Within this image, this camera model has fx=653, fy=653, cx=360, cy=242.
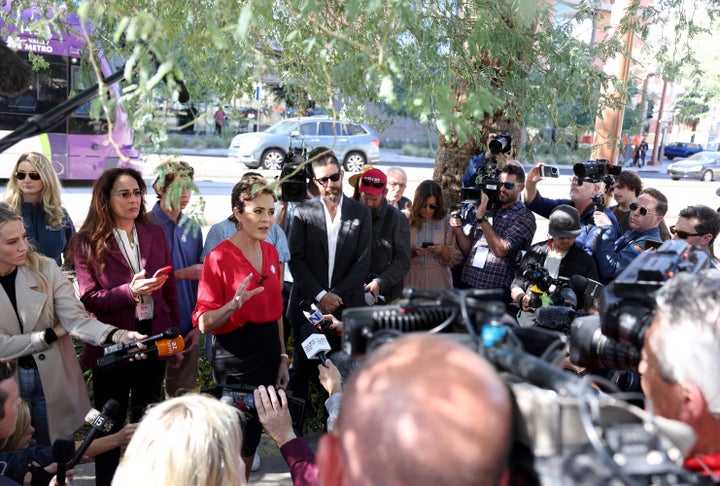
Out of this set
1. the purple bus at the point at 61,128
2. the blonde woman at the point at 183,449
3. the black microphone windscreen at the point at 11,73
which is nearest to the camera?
the blonde woman at the point at 183,449

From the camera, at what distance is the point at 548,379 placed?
1153 millimetres

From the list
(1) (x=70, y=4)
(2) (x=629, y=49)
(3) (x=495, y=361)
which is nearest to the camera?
(3) (x=495, y=361)

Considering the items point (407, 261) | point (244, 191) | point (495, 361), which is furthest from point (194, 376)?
point (495, 361)

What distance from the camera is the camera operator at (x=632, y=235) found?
187 inches

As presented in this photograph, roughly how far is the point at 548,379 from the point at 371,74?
5.48 ft

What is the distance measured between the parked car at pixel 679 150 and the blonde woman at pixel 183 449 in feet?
144

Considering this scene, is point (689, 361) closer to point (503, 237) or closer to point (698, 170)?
point (503, 237)

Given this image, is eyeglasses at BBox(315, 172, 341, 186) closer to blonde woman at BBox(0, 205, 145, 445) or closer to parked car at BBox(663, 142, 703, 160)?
blonde woman at BBox(0, 205, 145, 445)

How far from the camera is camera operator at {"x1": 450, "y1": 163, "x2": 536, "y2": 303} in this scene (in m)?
5.15

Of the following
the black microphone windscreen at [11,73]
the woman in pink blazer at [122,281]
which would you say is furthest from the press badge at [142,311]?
the black microphone windscreen at [11,73]

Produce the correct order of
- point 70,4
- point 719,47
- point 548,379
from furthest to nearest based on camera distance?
point 719,47
point 70,4
point 548,379

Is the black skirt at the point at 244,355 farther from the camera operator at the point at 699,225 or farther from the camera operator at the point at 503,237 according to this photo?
the camera operator at the point at 699,225

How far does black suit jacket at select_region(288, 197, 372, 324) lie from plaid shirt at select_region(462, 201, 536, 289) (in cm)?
99

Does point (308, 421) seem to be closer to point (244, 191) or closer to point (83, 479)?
point (83, 479)
